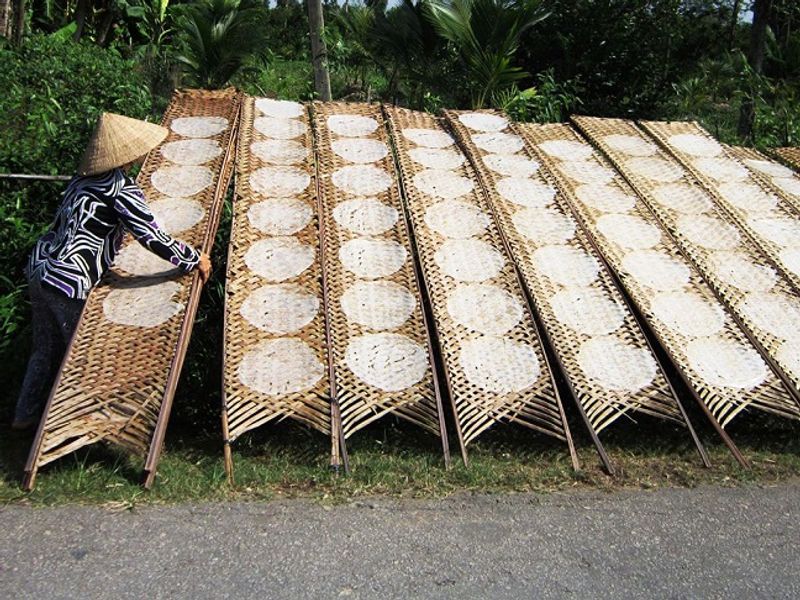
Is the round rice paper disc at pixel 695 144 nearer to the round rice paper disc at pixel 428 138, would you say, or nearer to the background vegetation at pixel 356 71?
the round rice paper disc at pixel 428 138

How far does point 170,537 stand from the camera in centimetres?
311

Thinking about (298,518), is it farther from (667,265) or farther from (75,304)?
(667,265)

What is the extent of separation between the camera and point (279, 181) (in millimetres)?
5059

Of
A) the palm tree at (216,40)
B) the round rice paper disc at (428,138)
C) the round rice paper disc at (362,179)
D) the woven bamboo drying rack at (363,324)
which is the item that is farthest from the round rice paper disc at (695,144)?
the palm tree at (216,40)

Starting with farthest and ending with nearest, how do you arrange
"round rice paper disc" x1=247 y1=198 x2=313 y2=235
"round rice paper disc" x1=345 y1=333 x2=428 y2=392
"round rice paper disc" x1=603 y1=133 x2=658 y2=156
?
"round rice paper disc" x1=603 y1=133 x2=658 y2=156
"round rice paper disc" x1=247 y1=198 x2=313 y2=235
"round rice paper disc" x1=345 y1=333 x2=428 y2=392

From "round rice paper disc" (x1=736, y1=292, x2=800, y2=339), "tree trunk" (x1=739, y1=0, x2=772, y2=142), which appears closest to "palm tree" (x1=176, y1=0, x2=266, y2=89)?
"tree trunk" (x1=739, y1=0, x2=772, y2=142)

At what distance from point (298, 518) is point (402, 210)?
2.19 metres

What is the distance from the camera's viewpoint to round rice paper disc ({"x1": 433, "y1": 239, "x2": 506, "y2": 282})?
456 centimetres

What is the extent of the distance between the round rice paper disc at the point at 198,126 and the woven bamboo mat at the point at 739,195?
311cm

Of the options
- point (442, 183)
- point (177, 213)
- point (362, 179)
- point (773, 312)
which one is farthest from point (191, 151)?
point (773, 312)

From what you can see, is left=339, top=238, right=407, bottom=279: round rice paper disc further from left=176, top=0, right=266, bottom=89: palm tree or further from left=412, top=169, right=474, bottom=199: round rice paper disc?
left=176, top=0, right=266, bottom=89: palm tree

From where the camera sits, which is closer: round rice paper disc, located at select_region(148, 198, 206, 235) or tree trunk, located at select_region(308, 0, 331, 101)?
round rice paper disc, located at select_region(148, 198, 206, 235)

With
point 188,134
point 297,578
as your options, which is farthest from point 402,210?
point 297,578

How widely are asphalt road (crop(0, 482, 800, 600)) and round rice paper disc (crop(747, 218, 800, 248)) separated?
7.00 feet
